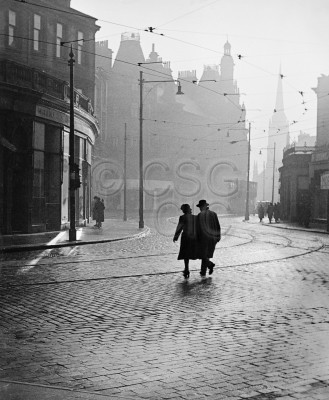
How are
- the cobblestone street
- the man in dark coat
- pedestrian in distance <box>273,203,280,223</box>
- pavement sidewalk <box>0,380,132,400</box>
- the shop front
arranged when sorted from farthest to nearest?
pedestrian in distance <box>273,203,280,223</box> < the shop front < the man in dark coat < the cobblestone street < pavement sidewalk <box>0,380,132,400</box>

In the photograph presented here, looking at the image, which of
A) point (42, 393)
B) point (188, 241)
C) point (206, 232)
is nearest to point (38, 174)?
point (188, 241)

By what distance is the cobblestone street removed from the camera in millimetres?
4828

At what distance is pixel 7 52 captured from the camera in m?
30.3

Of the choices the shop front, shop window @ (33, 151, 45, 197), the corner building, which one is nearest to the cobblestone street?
the shop front

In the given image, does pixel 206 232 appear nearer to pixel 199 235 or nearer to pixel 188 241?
pixel 199 235

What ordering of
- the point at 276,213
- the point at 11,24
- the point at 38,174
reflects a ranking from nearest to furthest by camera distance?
the point at 38,174, the point at 11,24, the point at 276,213

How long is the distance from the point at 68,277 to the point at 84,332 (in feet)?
15.9

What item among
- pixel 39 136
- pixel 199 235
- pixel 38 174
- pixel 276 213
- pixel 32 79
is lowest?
pixel 276 213

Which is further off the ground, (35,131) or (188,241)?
(35,131)

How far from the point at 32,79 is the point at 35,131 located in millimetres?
2162

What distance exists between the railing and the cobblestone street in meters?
11.2

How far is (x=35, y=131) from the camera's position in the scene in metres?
23.4

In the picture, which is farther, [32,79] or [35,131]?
[35,131]

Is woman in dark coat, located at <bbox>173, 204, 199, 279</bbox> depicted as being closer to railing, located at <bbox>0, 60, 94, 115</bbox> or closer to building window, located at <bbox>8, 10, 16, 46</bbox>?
railing, located at <bbox>0, 60, 94, 115</bbox>
